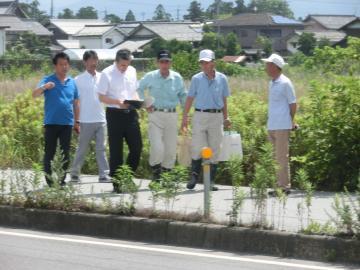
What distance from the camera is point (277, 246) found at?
956 centimetres

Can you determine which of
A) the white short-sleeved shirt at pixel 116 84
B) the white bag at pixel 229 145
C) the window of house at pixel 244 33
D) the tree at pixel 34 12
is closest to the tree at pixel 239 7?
the tree at pixel 34 12

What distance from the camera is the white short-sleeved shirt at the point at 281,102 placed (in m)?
12.1

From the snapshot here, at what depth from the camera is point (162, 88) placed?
42.5ft

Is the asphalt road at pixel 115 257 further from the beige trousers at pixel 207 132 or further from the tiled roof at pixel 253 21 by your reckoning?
the tiled roof at pixel 253 21

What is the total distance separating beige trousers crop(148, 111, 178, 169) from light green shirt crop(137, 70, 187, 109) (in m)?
0.14

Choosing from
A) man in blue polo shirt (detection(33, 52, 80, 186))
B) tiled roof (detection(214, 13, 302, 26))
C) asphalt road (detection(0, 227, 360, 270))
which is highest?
tiled roof (detection(214, 13, 302, 26))

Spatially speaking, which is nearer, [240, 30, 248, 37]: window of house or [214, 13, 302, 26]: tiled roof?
[214, 13, 302, 26]: tiled roof

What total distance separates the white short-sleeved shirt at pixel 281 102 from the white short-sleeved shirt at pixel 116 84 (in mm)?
2003

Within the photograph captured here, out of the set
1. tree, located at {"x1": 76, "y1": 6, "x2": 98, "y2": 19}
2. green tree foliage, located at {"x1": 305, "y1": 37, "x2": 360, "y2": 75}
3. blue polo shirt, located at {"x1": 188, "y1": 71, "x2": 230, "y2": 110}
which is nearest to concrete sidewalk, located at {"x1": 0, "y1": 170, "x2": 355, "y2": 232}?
blue polo shirt, located at {"x1": 188, "y1": 71, "x2": 230, "y2": 110}

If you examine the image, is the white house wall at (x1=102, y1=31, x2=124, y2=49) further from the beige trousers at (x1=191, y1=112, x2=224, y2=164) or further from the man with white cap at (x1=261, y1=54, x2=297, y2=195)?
the man with white cap at (x1=261, y1=54, x2=297, y2=195)

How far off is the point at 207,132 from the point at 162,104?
2.42 ft

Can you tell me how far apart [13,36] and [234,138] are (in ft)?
265

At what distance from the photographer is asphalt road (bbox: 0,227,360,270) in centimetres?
895

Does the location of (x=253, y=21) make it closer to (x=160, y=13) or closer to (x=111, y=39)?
(x=111, y=39)
